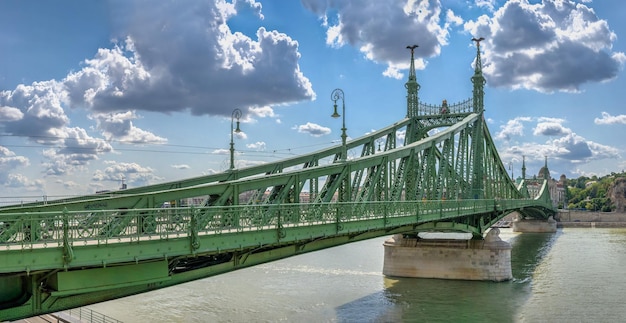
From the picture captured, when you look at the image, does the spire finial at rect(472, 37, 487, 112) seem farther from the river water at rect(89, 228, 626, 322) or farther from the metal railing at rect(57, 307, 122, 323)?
the metal railing at rect(57, 307, 122, 323)

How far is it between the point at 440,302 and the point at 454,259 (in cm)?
813

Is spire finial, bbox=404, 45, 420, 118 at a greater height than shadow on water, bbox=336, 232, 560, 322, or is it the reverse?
spire finial, bbox=404, 45, 420, 118

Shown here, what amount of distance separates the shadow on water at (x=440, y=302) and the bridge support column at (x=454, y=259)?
0.74m

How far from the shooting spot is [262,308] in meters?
30.7

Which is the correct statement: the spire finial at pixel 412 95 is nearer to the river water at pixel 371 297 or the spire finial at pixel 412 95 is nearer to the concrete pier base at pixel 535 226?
the river water at pixel 371 297

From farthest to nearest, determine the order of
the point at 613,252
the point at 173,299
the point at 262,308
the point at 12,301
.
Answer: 1. the point at 613,252
2. the point at 173,299
3. the point at 262,308
4. the point at 12,301

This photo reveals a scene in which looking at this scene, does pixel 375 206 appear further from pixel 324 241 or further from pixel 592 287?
pixel 592 287

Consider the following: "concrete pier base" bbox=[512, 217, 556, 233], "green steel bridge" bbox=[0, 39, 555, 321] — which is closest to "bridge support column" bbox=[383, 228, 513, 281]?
"green steel bridge" bbox=[0, 39, 555, 321]

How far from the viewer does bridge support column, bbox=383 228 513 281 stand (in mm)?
40656

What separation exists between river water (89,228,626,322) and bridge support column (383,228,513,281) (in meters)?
0.93

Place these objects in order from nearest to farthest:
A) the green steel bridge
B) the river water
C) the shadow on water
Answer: the green steel bridge, the river water, the shadow on water

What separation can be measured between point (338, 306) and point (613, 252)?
43234mm

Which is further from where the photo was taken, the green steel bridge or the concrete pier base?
the concrete pier base

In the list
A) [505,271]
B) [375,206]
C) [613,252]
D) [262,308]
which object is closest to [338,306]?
[262,308]
